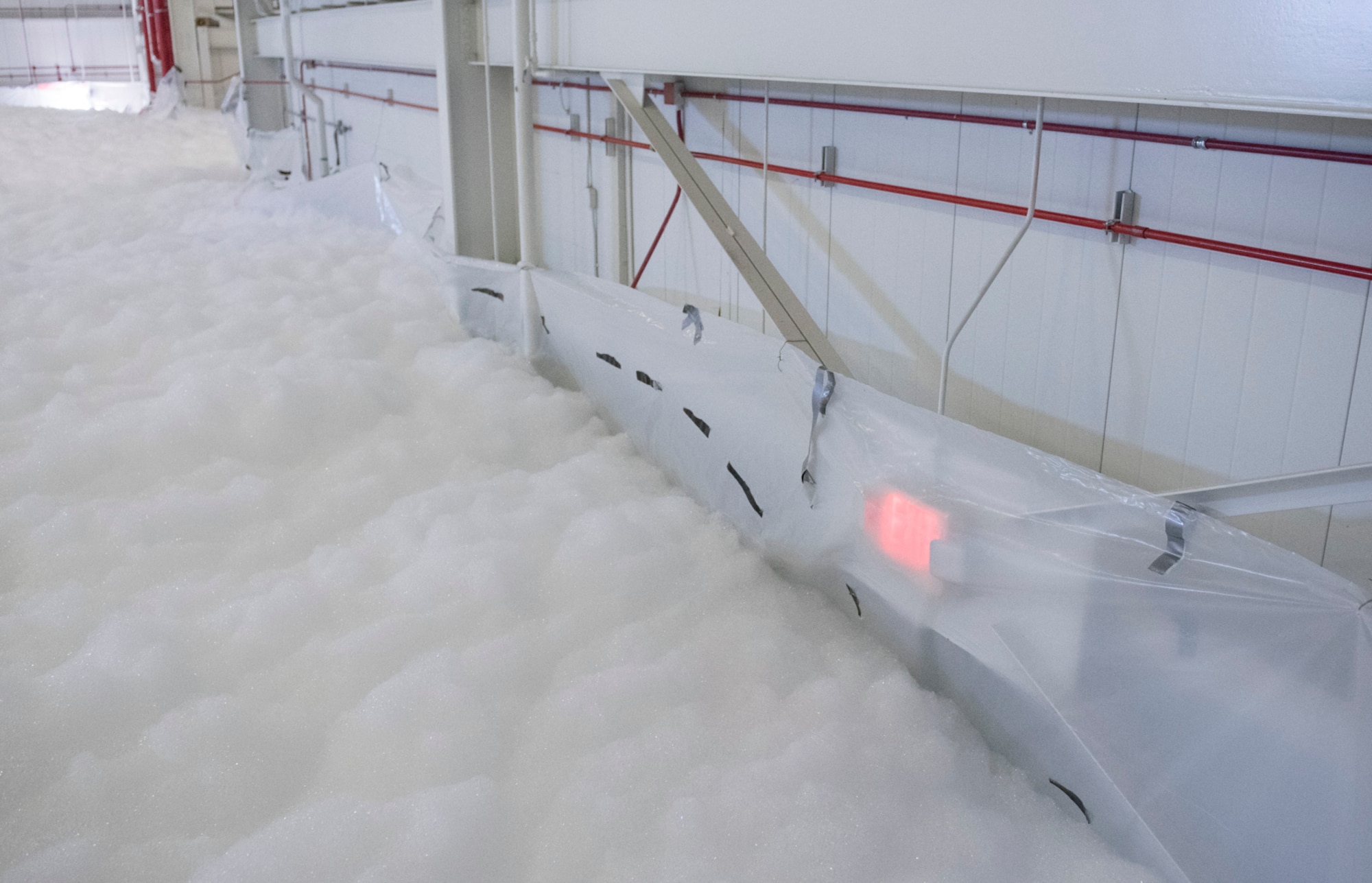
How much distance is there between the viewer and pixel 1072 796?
1.83 m

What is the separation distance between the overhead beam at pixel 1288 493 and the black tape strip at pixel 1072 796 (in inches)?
21.0

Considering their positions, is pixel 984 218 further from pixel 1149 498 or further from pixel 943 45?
pixel 1149 498

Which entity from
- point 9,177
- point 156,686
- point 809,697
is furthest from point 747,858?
point 9,177

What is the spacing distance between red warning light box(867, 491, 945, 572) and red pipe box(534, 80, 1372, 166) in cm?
87

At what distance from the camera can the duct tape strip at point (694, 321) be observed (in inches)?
107

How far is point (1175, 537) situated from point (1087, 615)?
0.19 metres

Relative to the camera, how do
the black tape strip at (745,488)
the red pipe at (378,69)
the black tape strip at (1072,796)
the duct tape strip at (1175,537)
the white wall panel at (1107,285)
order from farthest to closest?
the red pipe at (378,69)
the black tape strip at (745,488)
the white wall panel at (1107,285)
the black tape strip at (1072,796)
the duct tape strip at (1175,537)

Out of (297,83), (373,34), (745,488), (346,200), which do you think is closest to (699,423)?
(745,488)

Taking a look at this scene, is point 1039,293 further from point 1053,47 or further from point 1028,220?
point 1053,47

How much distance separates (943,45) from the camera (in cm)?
198

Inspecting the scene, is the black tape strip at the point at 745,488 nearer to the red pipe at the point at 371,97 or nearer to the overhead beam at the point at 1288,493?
the overhead beam at the point at 1288,493

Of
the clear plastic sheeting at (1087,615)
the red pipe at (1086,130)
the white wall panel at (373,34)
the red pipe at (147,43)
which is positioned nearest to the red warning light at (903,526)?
the clear plastic sheeting at (1087,615)

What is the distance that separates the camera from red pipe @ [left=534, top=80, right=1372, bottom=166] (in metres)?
1.86

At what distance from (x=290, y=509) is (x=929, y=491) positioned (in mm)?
1742
